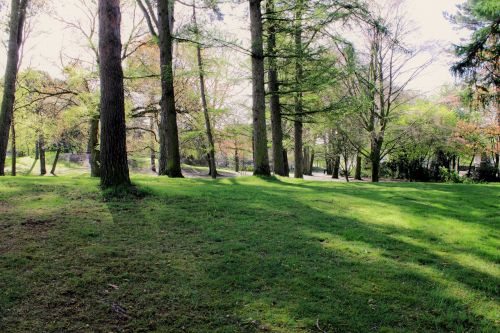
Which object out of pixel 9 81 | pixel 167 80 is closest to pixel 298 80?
pixel 167 80

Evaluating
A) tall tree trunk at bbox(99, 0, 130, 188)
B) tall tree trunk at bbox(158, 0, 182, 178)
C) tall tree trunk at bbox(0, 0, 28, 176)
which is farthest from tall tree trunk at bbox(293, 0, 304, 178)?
tall tree trunk at bbox(0, 0, 28, 176)

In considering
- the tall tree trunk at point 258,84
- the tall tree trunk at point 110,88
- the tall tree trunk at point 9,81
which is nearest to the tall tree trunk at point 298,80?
the tall tree trunk at point 258,84

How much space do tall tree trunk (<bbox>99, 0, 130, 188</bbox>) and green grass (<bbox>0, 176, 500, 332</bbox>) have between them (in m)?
0.89

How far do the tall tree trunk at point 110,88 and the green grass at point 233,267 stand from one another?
2.90ft

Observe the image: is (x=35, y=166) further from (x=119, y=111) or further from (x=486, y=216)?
(x=486, y=216)

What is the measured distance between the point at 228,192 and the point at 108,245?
3822 mm

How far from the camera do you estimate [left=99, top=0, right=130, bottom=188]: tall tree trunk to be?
648 centimetres

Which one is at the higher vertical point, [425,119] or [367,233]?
[425,119]

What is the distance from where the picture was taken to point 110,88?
6508 millimetres

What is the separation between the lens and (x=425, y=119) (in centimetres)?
2048

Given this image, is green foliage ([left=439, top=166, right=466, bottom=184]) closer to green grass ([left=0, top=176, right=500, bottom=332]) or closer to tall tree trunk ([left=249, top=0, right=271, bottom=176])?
tall tree trunk ([left=249, top=0, right=271, bottom=176])

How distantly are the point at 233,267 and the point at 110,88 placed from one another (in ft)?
13.5

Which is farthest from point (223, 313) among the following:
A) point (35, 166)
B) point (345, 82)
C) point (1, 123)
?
point (35, 166)

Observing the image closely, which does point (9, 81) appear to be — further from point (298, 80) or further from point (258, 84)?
point (298, 80)
